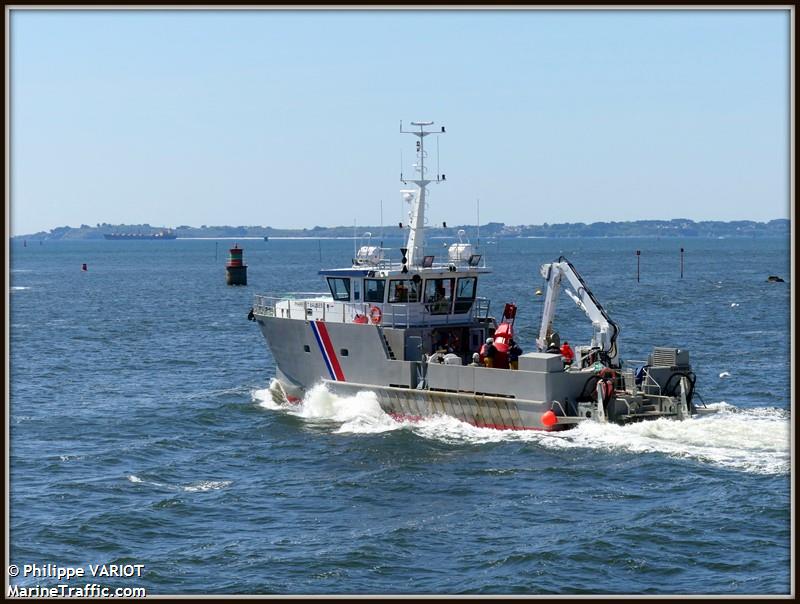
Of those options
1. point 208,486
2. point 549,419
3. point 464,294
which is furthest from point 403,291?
point 208,486

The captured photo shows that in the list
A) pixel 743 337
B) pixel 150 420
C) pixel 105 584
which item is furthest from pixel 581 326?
pixel 105 584

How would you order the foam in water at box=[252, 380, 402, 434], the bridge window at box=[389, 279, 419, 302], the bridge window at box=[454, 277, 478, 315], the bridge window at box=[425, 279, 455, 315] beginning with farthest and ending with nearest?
1. the bridge window at box=[454, 277, 478, 315]
2. the bridge window at box=[425, 279, 455, 315]
3. the bridge window at box=[389, 279, 419, 302]
4. the foam in water at box=[252, 380, 402, 434]

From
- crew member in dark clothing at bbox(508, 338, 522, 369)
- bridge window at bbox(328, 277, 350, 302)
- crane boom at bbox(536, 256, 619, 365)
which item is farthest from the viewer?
bridge window at bbox(328, 277, 350, 302)

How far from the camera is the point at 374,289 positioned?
3338cm

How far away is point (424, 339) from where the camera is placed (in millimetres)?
32969

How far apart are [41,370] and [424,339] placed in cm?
1926

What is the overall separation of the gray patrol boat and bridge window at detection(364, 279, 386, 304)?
3 centimetres

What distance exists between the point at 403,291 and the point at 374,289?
82 cm

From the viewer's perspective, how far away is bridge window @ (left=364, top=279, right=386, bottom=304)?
33.2 m

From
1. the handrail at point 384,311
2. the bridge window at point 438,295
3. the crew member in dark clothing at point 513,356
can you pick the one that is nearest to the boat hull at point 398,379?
the handrail at point 384,311

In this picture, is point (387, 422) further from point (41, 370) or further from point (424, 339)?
point (41, 370)

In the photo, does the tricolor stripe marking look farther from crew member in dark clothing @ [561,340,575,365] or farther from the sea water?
crew member in dark clothing @ [561,340,575,365]

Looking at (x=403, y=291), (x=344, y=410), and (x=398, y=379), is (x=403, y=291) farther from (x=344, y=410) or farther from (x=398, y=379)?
(x=344, y=410)

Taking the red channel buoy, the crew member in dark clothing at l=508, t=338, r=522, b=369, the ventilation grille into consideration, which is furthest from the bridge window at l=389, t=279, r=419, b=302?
the red channel buoy
